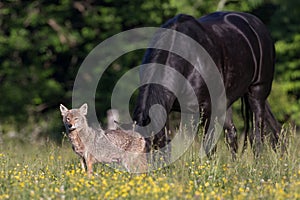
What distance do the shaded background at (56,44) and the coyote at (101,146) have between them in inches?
383

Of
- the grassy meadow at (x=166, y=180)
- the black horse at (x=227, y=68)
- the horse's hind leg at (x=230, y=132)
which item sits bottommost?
the horse's hind leg at (x=230, y=132)

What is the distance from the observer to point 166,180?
19.7ft

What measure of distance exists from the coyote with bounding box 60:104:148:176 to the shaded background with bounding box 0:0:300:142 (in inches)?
383

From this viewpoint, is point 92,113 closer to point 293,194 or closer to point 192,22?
point 192,22

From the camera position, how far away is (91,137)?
6.93 m

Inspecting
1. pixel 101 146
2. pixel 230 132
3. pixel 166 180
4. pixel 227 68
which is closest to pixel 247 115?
pixel 230 132

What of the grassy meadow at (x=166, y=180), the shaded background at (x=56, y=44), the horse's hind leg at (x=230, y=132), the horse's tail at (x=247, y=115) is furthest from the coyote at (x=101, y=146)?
the shaded background at (x=56, y=44)

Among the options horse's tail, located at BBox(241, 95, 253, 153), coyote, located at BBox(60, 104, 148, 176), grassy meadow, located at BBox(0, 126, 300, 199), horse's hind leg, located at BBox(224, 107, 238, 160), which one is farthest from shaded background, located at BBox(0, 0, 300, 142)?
coyote, located at BBox(60, 104, 148, 176)

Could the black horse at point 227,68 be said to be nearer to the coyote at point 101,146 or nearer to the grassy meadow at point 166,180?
the coyote at point 101,146

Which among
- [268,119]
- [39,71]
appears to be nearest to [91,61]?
[39,71]

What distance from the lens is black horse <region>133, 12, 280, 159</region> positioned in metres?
7.47

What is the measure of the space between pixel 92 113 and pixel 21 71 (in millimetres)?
2480

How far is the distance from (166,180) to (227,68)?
3282 mm

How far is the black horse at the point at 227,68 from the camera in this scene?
24.5 ft
